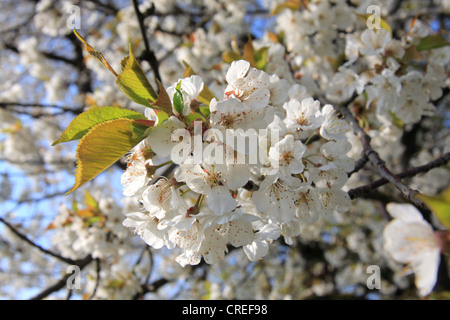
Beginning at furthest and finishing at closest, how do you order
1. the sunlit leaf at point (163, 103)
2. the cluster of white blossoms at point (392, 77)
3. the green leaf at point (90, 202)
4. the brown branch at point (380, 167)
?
1. the green leaf at point (90, 202)
2. the cluster of white blossoms at point (392, 77)
3. the brown branch at point (380, 167)
4. the sunlit leaf at point (163, 103)

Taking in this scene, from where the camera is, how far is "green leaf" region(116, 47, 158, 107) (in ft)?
3.00

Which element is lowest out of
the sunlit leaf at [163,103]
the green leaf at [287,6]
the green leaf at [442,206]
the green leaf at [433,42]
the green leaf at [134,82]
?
the green leaf at [442,206]

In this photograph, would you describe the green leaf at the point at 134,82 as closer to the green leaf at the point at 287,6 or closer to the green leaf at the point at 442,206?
the green leaf at the point at 442,206

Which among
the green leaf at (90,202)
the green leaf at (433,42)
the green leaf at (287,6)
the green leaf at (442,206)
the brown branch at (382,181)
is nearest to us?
the green leaf at (442,206)

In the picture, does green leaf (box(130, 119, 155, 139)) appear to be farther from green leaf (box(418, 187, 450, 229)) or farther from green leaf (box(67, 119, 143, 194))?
green leaf (box(418, 187, 450, 229))

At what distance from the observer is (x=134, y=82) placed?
955mm

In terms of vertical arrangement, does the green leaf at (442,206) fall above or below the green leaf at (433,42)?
below

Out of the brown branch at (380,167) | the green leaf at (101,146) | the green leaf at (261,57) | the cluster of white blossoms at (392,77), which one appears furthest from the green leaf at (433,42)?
the green leaf at (101,146)

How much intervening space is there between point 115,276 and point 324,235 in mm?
4370

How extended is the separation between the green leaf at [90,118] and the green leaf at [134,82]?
0.19ft

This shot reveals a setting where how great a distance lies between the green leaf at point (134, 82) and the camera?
3.00 feet
